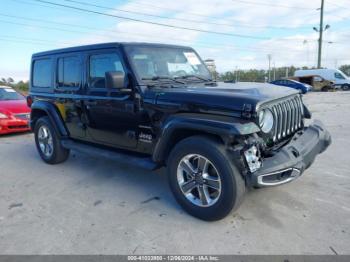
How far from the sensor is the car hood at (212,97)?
3027 mm

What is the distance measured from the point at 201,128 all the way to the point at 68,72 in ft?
9.54

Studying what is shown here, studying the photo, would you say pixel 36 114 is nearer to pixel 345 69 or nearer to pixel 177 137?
pixel 177 137

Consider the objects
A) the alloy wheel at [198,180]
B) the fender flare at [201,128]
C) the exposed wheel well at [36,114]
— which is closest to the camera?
the fender flare at [201,128]

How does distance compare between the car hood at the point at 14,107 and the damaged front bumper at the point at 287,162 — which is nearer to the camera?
the damaged front bumper at the point at 287,162

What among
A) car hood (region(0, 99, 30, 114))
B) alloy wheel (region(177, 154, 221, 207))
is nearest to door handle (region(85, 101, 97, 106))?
alloy wheel (region(177, 154, 221, 207))

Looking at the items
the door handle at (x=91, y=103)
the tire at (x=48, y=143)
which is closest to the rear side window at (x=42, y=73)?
the tire at (x=48, y=143)

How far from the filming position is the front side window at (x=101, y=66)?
4109mm

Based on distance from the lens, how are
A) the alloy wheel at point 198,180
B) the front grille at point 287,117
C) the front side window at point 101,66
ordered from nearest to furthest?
the alloy wheel at point 198,180 < the front grille at point 287,117 < the front side window at point 101,66

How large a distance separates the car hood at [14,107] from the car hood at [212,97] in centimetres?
615

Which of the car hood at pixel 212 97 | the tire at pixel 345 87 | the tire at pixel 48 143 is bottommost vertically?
the tire at pixel 345 87

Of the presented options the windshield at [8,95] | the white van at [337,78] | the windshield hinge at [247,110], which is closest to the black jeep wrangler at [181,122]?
the windshield hinge at [247,110]

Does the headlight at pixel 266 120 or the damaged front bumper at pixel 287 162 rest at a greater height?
the headlight at pixel 266 120

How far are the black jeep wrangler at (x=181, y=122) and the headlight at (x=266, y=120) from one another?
1 centimetres

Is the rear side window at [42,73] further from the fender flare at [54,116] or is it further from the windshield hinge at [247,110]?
the windshield hinge at [247,110]
